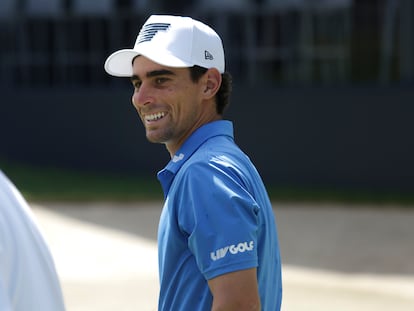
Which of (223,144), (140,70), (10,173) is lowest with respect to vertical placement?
(10,173)

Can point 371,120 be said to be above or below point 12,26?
below

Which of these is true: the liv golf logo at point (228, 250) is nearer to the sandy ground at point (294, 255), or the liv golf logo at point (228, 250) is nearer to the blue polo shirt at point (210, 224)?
the blue polo shirt at point (210, 224)

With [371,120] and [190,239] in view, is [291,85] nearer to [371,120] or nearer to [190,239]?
[371,120]

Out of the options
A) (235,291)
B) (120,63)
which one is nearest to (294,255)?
(120,63)

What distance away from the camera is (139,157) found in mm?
14680

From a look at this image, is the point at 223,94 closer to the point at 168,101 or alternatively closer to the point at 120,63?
the point at 168,101

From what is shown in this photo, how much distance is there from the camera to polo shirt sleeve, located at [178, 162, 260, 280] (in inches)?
88.1

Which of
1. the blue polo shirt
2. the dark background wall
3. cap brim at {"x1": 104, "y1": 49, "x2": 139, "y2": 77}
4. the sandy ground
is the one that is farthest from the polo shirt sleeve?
the dark background wall

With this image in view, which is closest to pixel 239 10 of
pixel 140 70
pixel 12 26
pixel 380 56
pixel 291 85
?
pixel 291 85

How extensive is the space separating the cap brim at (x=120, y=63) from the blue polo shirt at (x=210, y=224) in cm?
40

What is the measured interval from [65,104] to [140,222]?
5.54m

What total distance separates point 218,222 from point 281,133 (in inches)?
455

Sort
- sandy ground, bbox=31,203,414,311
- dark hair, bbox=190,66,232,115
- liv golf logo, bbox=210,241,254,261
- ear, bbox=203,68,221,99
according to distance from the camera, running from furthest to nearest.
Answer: sandy ground, bbox=31,203,414,311 < dark hair, bbox=190,66,232,115 < ear, bbox=203,68,221,99 < liv golf logo, bbox=210,241,254,261

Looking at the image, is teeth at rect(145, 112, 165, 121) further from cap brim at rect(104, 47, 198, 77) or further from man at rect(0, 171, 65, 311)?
man at rect(0, 171, 65, 311)
